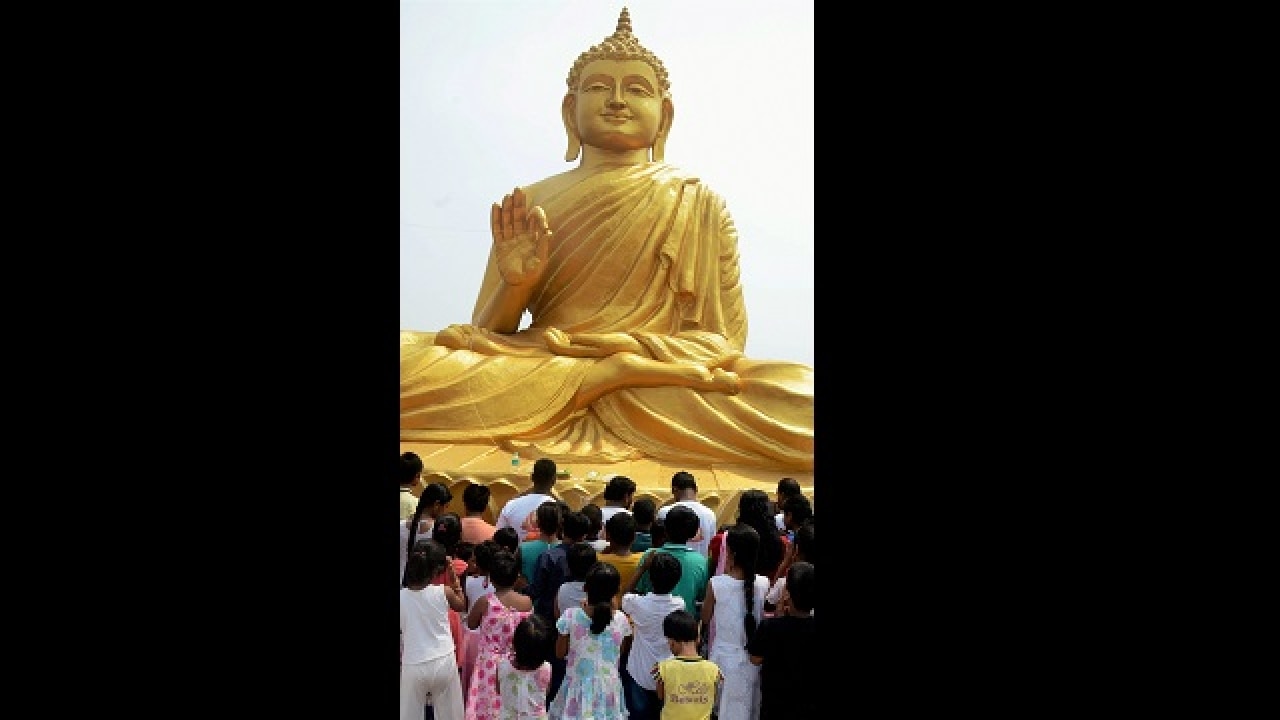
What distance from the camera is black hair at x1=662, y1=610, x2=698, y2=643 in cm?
303

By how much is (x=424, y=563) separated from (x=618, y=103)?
6.72 meters

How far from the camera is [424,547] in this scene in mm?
3346

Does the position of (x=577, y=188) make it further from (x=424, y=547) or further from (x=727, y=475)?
(x=424, y=547)

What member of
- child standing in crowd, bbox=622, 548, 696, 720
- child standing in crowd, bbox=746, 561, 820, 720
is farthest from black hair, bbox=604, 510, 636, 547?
child standing in crowd, bbox=746, 561, 820, 720

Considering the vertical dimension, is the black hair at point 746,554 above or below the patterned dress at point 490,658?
above

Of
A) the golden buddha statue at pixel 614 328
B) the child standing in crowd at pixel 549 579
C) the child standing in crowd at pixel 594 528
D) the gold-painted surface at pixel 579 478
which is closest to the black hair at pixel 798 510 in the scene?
→ the child standing in crowd at pixel 594 528

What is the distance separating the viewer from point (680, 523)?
11.9 ft

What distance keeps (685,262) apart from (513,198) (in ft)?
4.75

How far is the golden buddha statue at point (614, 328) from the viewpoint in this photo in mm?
8023

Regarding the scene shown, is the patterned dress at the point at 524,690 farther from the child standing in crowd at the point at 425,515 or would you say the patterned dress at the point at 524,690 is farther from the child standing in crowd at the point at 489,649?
the child standing in crowd at the point at 425,515

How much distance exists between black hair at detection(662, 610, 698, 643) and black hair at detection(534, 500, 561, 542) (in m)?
1.02

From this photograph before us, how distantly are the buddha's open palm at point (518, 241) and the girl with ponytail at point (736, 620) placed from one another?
538 centimetres
